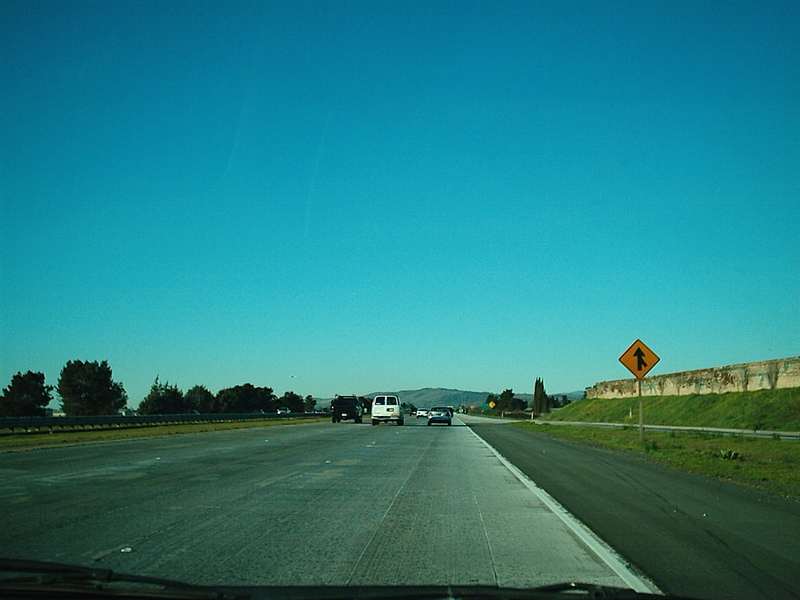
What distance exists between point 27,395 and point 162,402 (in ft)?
75.0

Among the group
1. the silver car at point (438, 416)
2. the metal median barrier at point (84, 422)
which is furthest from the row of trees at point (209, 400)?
the silver car at point (438, 416)

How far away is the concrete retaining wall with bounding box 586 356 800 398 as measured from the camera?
159 ft

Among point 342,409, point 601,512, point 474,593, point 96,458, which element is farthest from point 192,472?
point 342,409

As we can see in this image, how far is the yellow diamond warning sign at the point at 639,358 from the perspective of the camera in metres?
27.3

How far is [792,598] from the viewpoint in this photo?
6.11 m

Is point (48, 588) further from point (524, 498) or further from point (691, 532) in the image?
point (524, 498)

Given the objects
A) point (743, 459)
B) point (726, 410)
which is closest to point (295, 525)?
point (743, 459)

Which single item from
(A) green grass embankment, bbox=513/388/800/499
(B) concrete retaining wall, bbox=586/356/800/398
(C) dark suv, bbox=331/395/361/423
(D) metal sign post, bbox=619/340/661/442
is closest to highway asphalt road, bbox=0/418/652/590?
(A) green grass embankment, bbox=513/388/800/499

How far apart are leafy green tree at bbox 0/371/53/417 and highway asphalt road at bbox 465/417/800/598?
111 m

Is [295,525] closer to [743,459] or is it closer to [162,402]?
[743,459]

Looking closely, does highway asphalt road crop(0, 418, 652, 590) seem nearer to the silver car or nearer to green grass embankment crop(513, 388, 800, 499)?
green grass embankment crop(513, 388, 800, 499)

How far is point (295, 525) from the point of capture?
9.38 meters

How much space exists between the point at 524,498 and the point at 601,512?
6.39 feet

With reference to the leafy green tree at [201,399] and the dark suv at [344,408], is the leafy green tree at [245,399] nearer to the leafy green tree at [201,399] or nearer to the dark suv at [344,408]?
the leafy green tree at [201,399]
